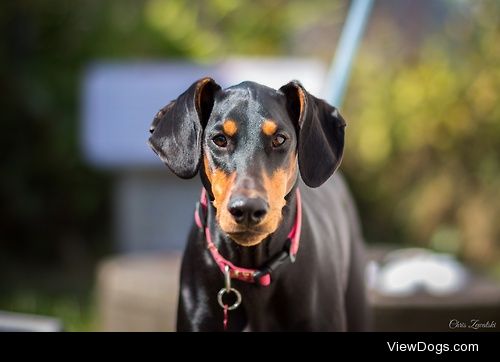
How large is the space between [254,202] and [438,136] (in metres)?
6.60

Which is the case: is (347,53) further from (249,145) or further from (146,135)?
(146,135)

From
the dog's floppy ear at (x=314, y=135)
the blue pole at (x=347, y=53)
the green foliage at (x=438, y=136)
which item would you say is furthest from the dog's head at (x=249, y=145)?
the green foliage at (x=438, y=136)

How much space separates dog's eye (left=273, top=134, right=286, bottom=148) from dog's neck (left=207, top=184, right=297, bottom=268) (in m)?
0.24

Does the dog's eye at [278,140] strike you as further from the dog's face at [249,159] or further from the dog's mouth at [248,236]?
the dog's mouth at [248,236]

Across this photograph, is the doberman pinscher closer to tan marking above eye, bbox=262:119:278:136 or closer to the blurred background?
tan marking above eye, bbox=262:119:278:136

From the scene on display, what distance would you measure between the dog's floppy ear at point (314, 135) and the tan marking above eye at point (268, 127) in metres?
0.14

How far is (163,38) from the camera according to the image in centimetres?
1048

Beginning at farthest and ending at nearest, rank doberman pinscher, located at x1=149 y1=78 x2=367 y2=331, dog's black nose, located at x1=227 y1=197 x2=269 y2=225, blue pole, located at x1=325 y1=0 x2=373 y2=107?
blue pole, located at x1=325 y1=0 x2=373 y2=107, doberman pinscher, located at x1=149 y1=78 x2=367 y2=331, dog's black nose, located at x1=227 y1=197 x2=269 y2=225

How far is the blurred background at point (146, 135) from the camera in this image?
9211 millimetres

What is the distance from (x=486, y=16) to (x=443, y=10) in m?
0.90

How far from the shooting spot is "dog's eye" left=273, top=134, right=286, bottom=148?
3.24 meters

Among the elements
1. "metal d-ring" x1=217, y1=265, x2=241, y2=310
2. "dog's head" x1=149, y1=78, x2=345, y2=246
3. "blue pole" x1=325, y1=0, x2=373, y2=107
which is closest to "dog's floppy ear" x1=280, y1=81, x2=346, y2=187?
"dog's head" x1=149, y1=78, x2=345, y2=246
